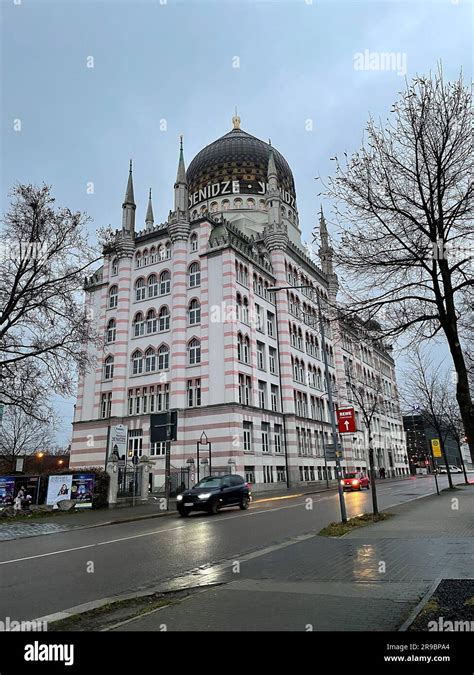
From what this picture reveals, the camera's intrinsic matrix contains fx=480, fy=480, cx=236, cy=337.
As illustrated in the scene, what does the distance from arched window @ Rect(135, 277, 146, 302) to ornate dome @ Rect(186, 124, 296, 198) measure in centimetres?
1714

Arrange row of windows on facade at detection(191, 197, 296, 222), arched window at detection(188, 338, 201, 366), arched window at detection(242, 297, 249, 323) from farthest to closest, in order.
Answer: row of windows on facade at detection(191, 197, 296, 222) < arched window at detection(242, 297, 249, 323) < arched window at detection(188, 338, 201, 366)

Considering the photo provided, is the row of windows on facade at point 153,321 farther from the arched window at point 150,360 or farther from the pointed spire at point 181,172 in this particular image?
the pointed spire at point 181,172

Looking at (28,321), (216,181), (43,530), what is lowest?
(43,530)

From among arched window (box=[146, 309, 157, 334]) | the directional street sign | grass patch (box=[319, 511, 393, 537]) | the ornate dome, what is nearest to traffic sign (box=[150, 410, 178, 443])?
the directional street sign

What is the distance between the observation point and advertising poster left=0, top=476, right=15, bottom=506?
2302 centimetres

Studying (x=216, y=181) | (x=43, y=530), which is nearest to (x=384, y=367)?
(x=216, y=181)

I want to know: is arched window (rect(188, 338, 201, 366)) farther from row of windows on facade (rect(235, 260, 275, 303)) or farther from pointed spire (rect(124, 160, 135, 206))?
pointed spire (rect(124, 160, 135, 206))

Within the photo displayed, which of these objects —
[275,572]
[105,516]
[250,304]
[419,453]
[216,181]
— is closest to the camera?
[275,572]

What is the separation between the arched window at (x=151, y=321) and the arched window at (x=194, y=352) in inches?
169

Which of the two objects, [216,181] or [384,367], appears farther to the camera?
[384,367]
